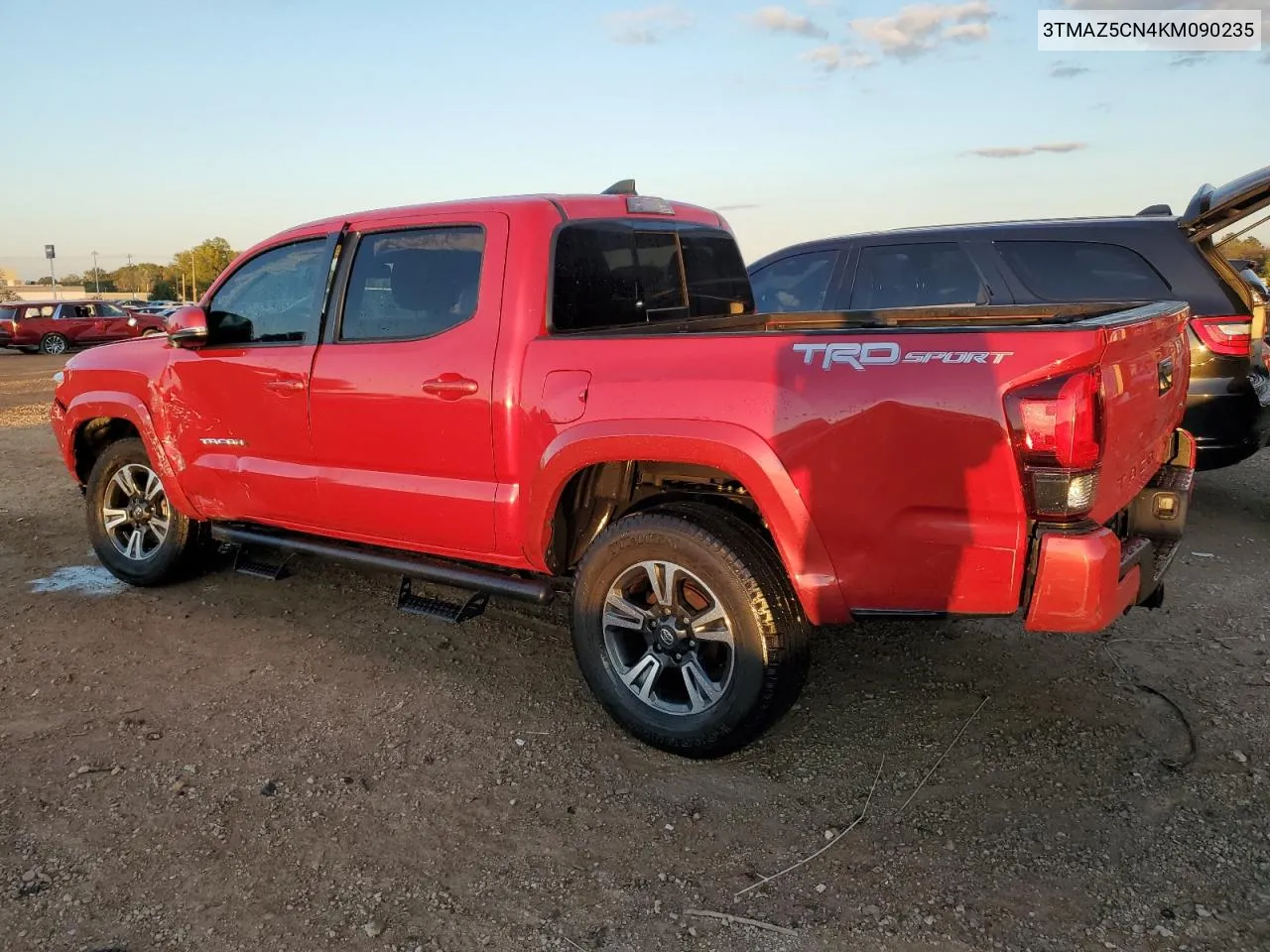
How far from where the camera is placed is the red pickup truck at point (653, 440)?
2838 millimetres

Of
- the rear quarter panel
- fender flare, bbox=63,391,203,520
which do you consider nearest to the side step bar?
fender flare, bbox=63,391,203,520

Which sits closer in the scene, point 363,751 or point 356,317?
point 363,751

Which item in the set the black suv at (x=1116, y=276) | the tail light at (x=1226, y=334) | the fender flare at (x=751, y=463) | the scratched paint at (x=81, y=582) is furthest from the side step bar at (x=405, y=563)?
the tail light at (x=1226, y=334)

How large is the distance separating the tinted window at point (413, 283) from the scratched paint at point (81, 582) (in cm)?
240

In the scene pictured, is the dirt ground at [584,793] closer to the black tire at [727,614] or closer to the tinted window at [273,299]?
the black tire at [727,614]

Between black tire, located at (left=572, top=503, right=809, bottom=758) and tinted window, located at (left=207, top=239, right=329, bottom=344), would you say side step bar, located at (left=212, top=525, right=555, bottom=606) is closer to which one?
black tire, located at (left=572, top=503, right=809, bottom=758)

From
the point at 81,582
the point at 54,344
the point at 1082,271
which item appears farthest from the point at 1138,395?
the point at 54,344

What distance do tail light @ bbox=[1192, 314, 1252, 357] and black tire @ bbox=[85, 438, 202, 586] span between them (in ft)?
19.3

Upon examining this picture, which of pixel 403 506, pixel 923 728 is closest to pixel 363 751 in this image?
pixel 403 506

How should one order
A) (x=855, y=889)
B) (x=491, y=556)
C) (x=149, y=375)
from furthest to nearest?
(x=149, y=375)
(x=491, y=556)
(x=855, y=889)

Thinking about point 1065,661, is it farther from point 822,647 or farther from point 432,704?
point 432,704

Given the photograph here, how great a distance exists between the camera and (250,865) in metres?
2.90

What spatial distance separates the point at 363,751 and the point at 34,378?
67.1 feet

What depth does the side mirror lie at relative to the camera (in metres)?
4.73
